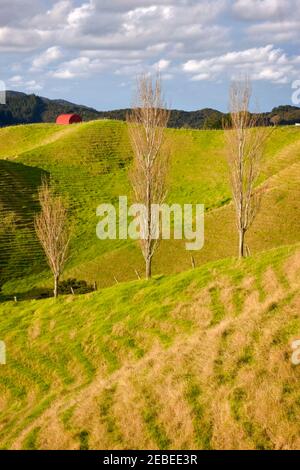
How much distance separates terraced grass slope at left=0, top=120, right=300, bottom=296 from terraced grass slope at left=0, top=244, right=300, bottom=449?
16173 millimetres

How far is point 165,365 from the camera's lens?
18.6 meters

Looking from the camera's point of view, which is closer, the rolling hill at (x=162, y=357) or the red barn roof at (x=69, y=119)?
the rolling hill at (x=162, y=357)

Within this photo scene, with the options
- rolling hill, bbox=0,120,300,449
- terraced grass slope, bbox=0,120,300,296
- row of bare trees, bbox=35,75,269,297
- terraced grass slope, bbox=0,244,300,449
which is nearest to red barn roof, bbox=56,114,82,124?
terraced grass slope, bbox=0,120,300,296

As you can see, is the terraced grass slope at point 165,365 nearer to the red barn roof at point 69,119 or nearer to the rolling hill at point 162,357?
the rolling hill at point 162,357

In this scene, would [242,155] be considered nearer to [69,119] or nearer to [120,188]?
[120,188]

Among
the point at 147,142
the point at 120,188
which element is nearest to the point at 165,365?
the point at 147,142

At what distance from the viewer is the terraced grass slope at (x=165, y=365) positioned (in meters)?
15.2

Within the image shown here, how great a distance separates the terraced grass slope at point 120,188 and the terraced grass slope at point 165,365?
16.2m

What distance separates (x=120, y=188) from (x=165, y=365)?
50.2 metres

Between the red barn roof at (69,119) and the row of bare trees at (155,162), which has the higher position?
the red barn roof at (69,119)

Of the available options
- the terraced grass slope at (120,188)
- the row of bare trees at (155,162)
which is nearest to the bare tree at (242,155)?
the row of bare trees at (155,162)

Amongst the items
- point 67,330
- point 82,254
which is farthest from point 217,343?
point 82,254

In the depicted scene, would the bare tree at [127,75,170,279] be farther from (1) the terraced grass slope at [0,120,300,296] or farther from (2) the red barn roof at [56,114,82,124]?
(2) the red barn roof at [56,114,82,124]

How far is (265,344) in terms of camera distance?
706 inches
